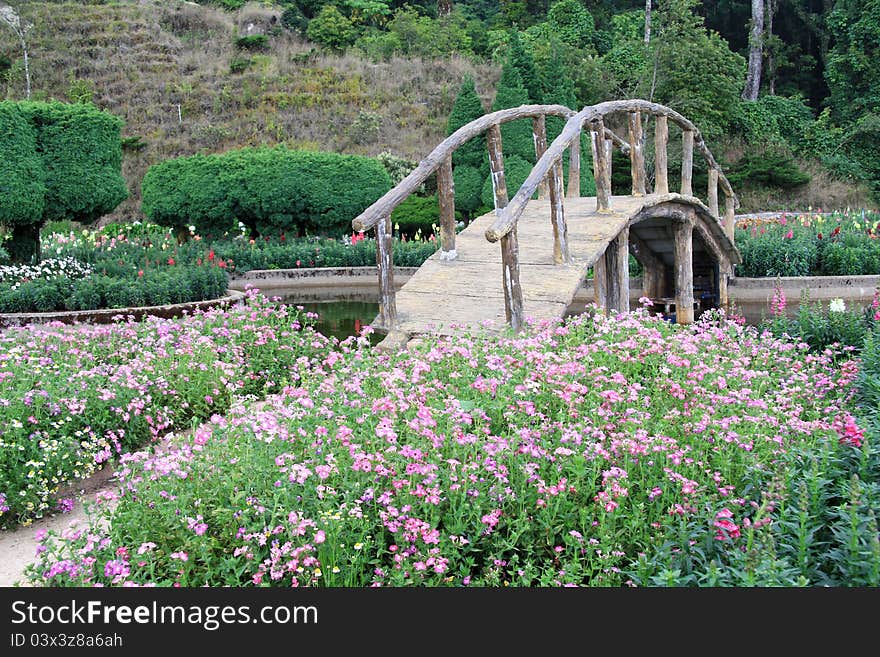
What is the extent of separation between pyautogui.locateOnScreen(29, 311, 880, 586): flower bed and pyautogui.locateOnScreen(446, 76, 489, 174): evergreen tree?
17005 mm

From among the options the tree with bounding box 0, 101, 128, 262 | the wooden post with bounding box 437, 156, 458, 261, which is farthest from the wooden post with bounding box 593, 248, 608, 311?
the tree with bounding box 0, 101, 128, 262

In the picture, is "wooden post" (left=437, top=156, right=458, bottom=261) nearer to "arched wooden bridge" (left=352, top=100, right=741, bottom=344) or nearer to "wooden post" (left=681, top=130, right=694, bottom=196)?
"arched wooden bridge" (left=352, top=100, right=741, bottom=344)

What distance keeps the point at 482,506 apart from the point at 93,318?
333 inches

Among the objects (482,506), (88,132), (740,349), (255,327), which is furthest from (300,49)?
(482,506)

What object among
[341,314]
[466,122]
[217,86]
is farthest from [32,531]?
[217,86]

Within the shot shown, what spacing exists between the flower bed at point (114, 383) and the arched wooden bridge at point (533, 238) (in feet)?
3.80

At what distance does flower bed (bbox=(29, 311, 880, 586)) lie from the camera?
3.23 meters

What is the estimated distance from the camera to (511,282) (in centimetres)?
689

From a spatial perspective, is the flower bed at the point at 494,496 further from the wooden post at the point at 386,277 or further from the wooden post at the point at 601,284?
the wooden post at the point at 601,284

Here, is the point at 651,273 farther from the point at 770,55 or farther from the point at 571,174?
the point at 770,55

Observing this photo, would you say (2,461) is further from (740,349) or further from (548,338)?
(740,349)

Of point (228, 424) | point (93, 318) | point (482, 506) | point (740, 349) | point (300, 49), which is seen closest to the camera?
point (482, 506)

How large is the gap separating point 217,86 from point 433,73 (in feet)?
24.2

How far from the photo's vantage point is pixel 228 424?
14.8ft
